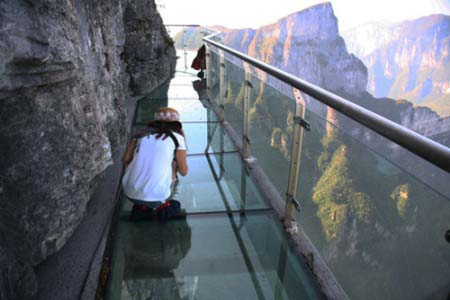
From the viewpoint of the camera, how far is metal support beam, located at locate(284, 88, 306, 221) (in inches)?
92.9

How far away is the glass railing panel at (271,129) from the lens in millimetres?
2676

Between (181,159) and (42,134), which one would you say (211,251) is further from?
(42,134)

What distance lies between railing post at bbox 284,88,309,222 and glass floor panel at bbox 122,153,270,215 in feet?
1.55

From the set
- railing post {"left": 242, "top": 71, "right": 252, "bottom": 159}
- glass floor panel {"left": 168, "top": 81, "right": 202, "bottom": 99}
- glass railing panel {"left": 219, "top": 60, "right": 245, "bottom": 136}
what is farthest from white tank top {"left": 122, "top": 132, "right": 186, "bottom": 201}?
glass floor panel {"left": 168, "top": 81, "right": 202, "bottom": 99}

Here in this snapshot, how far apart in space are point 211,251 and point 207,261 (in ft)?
0.37

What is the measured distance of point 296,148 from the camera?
242 centimetres

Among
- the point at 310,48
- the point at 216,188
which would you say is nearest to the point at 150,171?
the point at 216,188

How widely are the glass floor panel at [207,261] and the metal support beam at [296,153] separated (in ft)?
0.92

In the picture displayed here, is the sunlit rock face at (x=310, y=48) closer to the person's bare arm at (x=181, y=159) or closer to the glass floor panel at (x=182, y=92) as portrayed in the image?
the glass floor panel at (x=182, y=92)

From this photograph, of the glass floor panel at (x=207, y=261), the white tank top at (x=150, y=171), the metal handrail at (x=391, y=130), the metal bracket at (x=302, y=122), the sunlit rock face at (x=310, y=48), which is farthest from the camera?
the sunlit rock face at (x=310, y=48)

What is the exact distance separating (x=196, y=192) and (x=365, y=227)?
1.99 metres

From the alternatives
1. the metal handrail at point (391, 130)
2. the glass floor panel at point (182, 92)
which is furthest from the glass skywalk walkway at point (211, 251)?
the glass floor panel at point (182, 92)

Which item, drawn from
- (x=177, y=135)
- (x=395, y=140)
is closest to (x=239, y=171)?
(x=177, y=135)

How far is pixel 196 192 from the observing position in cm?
334
